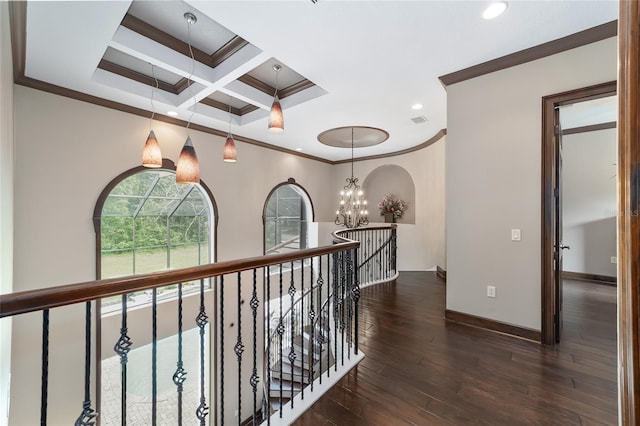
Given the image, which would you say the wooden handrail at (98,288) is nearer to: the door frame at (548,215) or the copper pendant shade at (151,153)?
the copper pendant shade at (151,153)

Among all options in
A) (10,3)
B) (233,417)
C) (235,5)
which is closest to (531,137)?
(235,5)

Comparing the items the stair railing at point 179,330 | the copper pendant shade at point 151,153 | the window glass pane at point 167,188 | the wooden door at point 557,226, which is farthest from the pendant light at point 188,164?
the wooden door at point 557,226

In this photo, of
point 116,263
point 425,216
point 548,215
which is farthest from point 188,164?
point 425,216

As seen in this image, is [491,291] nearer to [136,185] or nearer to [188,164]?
[188,164]

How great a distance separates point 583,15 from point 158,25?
Answer: 3626mm

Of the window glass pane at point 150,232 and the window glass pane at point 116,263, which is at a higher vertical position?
the window glass pane at point 150,232

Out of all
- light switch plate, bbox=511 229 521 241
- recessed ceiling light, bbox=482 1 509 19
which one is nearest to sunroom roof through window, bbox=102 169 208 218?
recessed ceiling light, bbox=482 1 509 19

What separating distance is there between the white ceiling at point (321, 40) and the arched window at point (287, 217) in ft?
9.83

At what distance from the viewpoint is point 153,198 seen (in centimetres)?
448

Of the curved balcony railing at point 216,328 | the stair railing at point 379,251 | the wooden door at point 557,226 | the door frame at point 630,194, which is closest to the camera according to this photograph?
the door frame at point 630,194

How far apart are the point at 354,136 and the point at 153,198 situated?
3864 millimetres

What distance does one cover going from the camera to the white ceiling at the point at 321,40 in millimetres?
1969

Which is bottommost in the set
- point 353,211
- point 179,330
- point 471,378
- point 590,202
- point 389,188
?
point 471,378

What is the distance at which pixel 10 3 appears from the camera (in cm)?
187
